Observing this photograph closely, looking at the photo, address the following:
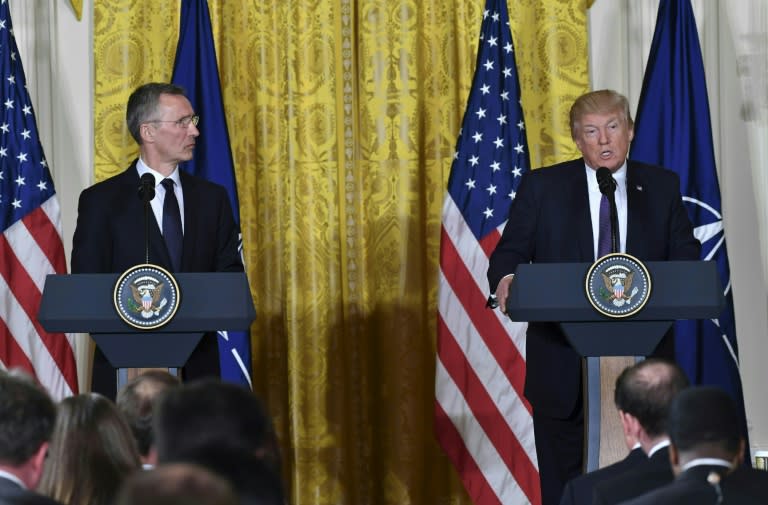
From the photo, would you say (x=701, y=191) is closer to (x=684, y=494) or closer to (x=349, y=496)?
(x=349, y=496)

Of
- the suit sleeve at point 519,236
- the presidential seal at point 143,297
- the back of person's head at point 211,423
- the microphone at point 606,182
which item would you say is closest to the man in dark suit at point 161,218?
the presidential seal at point 143,297

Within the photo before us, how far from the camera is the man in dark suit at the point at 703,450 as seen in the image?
290cm

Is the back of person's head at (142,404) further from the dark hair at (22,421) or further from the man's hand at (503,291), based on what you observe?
the man's hand at (503,291)

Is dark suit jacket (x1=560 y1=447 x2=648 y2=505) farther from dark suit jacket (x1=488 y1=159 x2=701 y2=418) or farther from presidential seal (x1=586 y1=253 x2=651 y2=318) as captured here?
dark suit jacket (x1=488 y1=159 x2=701 y2=418)

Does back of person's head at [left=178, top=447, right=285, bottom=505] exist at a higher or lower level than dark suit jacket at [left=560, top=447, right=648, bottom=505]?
higher

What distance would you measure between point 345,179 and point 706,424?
5191 mm

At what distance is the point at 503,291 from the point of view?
5230 millimetres

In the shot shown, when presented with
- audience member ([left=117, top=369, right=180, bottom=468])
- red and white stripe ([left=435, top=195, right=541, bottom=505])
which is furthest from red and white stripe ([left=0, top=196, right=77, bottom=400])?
audience member ([left=117, top=369, right=180, bottom=468])

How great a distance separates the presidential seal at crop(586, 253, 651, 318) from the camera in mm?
4758

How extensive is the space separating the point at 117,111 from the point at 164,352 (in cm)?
312

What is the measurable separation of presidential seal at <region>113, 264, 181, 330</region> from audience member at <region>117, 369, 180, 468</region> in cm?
Result: 122

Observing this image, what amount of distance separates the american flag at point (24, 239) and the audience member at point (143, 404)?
3.77 metres

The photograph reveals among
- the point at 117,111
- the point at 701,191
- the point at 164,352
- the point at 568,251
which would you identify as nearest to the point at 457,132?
the point at 701,191

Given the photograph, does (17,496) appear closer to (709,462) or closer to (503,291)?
(709,462)
